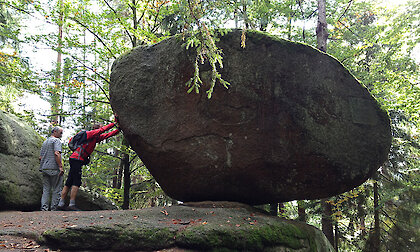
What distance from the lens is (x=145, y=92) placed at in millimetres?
6039

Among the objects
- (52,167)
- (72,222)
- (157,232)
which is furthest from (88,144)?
(157,232)

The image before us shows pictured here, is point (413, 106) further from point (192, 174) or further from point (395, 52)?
point (192, 174)

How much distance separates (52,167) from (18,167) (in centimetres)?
129

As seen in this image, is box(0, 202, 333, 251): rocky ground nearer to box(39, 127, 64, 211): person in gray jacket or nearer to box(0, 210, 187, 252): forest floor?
box(0, 210, 187, 252): forest floor

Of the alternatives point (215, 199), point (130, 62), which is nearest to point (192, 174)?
point (215, 199)

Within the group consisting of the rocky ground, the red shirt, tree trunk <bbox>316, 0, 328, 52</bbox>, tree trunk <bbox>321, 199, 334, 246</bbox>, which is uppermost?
tree trunk <bbox>316, 0, 328, 52</bbox>

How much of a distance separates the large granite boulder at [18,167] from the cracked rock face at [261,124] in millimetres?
3287

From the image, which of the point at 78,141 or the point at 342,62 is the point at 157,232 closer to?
the point at 78,141

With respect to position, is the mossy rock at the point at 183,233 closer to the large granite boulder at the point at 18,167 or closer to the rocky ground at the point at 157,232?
the rocky ground at the point at 157,232

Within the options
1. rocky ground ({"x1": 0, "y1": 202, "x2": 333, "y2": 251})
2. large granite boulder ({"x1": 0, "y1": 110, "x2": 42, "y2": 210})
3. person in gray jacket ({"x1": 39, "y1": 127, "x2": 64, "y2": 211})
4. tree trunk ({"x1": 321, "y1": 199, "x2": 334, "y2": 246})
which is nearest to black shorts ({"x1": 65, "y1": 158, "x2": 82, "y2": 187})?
person in gray jacket ({"x1": 39, "y1": 127, "x2": 64, "y2": 211})

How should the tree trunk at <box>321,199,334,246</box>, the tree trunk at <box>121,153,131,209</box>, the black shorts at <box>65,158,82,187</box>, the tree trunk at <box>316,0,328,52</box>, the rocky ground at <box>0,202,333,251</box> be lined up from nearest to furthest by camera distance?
1. the rocky ground at <box>0,202,333,251</box>
2. the black shorts at <box>65,158,82,187</box>
3. the tree trunk at <box>316,0,328,52</box>
4. the tree trunk at <box>321,199,334,246</box>
5. the tree trunk at <box>121,153,131,209</box>

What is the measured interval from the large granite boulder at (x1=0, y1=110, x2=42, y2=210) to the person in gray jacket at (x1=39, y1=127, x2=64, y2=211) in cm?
69

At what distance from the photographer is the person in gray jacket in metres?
6.33

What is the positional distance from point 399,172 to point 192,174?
8.56 metres
